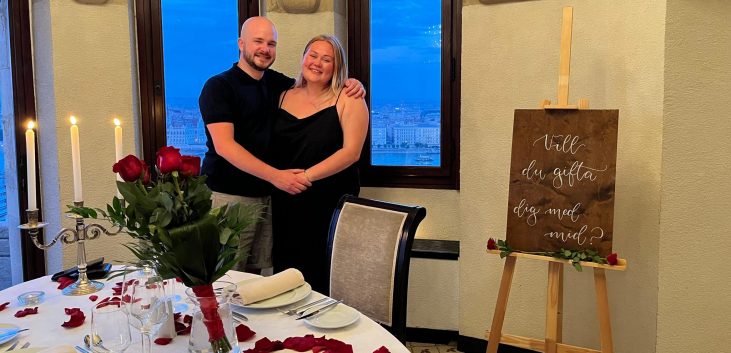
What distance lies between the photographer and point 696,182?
2.34m

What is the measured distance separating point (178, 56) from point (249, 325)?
7.18 ft

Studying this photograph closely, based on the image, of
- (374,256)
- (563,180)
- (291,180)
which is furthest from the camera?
(291,180)

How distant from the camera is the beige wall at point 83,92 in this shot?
3.10 metres

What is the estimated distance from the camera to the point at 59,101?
3.12 metres

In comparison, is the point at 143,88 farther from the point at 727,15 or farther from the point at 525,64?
the point at 727,15

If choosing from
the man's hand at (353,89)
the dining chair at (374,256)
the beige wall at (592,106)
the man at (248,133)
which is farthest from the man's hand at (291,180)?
the beige wall at (592,106)

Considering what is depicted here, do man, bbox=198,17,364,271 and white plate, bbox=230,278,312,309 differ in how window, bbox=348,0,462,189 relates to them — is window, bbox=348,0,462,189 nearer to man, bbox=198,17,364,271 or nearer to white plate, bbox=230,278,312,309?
man, bbox=198,17,364,271

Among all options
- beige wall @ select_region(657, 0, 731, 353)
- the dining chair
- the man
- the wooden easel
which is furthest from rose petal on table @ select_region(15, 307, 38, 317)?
beige wall @ select_region(657, 0, 731, 353)

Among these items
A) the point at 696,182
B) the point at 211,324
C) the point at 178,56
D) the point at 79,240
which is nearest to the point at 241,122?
the point at 178,56

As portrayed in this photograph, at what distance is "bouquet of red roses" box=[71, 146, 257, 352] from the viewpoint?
3.89 feet

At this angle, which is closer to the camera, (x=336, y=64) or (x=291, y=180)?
(x=291, y=180)

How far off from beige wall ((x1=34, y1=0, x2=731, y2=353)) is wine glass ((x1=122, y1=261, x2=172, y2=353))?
191 cm

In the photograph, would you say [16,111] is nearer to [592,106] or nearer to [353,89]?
[353,89]

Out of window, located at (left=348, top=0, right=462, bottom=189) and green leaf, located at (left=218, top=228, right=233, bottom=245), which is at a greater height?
window, located at (left=348, top=0, right=462, bottom=189)
